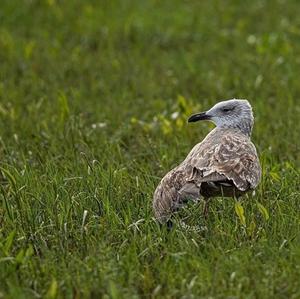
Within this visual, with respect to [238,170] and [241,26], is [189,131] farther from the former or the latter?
[241,26]

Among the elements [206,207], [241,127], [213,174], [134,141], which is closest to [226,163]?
[213,174]

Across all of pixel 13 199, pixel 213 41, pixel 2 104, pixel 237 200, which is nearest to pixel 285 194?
pixel 237 200

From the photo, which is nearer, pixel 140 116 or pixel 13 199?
pixel 13 199

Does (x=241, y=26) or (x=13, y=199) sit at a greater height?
(x=13, y=199)

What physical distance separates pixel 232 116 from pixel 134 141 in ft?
5.66

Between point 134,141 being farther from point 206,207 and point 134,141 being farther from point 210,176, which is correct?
point 210,176

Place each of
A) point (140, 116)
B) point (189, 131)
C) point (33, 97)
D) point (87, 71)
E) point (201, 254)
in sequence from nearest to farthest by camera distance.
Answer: point (201, 254)
point (189, 131)
point (140, 116)
point (33, 97)
point (87, 71)

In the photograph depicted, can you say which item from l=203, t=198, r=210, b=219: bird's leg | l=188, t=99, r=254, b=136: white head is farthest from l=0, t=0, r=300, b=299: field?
l=188, t=99, r=254, b=136: white head

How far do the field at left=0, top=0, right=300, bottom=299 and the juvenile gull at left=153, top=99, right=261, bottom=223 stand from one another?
0.15 metres

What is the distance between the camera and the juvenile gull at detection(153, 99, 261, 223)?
566cm

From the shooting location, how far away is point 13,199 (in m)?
6.30

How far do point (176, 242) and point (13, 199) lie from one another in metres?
1.37

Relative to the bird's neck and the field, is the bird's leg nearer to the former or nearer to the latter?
the field

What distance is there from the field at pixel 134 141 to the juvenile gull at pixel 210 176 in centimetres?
15
